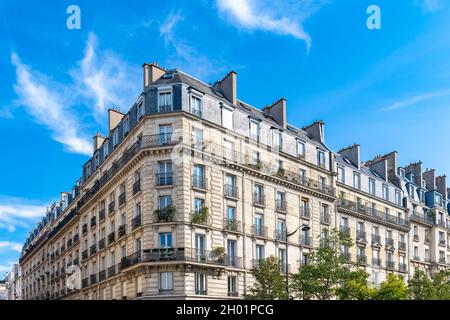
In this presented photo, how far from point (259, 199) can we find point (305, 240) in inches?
228

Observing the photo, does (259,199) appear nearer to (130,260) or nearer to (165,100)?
(165,100)

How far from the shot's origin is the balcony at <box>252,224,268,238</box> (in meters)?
33.2

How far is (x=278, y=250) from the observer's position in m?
34.7

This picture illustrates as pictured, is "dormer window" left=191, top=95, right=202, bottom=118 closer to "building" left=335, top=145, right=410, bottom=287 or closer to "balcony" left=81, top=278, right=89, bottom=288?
"building" left=335, top=145, right=410, bottom=287

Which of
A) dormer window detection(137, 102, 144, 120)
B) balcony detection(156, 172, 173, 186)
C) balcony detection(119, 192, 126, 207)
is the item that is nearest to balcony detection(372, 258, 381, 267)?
balcony detection(156, 172, 173, 186)

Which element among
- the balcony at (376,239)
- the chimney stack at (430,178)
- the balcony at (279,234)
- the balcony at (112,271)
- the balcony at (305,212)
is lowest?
the balcony at (112,271)

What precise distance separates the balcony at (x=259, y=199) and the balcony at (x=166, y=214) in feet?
21.9

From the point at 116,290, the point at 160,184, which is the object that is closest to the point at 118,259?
the point at 116,290

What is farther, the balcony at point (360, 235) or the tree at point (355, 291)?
the balcony at point (360, 235)

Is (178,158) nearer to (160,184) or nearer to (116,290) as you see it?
(160,184)

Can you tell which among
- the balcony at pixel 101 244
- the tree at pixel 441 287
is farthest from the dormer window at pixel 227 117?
the tree at pixel 441 287

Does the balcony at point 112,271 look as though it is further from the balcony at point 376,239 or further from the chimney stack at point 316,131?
the balcony at point 376,239

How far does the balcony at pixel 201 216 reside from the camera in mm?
Answer: 29591
